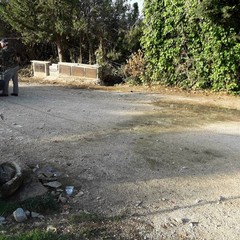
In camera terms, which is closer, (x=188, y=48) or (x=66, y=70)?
(x=188, y=48)

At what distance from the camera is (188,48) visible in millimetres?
12227

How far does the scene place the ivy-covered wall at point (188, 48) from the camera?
11.3 metres

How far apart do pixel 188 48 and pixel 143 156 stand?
7572 millimetres

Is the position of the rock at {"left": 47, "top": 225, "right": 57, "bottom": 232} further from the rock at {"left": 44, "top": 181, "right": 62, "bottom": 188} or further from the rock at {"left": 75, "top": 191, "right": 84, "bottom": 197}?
the rock at {"left": 44, "top": 181, "right": 62, "bottom": 188}

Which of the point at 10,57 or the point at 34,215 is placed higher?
the point at 10,57

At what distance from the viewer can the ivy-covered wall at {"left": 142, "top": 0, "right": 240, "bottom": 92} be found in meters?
11.3

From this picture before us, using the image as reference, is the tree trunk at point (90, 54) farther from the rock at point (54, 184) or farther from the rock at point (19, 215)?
the rock at point (19, 215)

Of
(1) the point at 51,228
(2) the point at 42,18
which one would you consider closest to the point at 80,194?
Answer: (1) the point at 51,228

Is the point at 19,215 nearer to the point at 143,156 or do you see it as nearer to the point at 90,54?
the point at 143,156

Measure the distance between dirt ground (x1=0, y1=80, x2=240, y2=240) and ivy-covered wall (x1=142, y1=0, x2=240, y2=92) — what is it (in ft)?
6.59

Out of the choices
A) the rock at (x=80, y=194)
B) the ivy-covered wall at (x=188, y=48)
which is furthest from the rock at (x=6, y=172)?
the ivy-covered wall at (x=188, y=48)

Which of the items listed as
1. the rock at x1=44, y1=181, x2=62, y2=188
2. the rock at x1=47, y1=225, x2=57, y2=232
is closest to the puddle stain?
the rock at x1=44, y1=181, x2=62, y2=188

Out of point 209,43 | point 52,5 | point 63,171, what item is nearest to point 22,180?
point 63,171

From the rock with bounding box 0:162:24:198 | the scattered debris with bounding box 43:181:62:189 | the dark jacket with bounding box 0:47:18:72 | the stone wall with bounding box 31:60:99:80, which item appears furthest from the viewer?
Result: the dark jacket with bounding box 0:47:18:72
